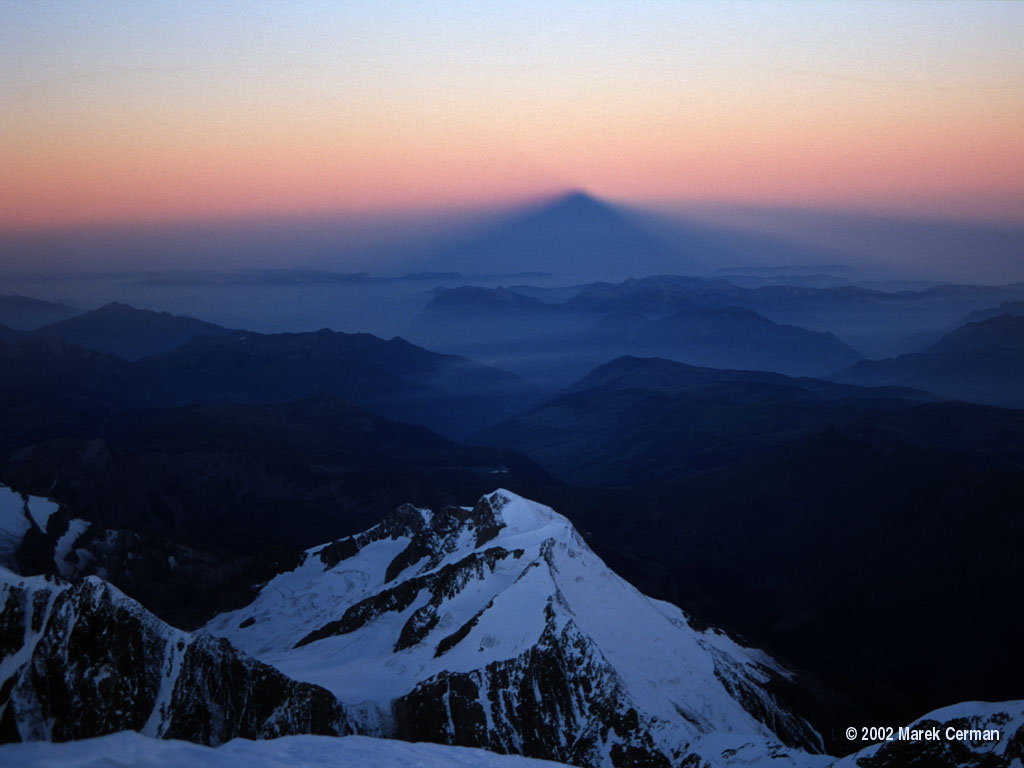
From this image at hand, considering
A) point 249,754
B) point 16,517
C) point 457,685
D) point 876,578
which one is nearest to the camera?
point 249,754

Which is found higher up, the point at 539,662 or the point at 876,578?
the point at 539,662

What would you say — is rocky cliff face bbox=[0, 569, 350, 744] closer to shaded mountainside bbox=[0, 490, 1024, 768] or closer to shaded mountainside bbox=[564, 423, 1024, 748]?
shaded mountainside bbox=[0, 490, 1024, 768]

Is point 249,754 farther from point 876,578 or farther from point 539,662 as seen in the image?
point 876,578

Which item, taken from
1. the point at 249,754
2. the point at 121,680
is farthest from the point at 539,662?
the point at 121,680

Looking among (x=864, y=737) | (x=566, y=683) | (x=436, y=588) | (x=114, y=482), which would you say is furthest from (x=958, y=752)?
(x=114, y=482)

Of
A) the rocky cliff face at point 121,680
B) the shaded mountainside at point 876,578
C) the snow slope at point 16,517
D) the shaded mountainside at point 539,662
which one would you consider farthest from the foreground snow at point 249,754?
the snow slope at point 16,517

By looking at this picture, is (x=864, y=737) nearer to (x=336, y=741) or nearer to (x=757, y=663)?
(x=757, y=663)

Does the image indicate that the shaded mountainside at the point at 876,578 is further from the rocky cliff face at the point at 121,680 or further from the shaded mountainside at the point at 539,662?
the rocky cliff face at the point at 121,680
